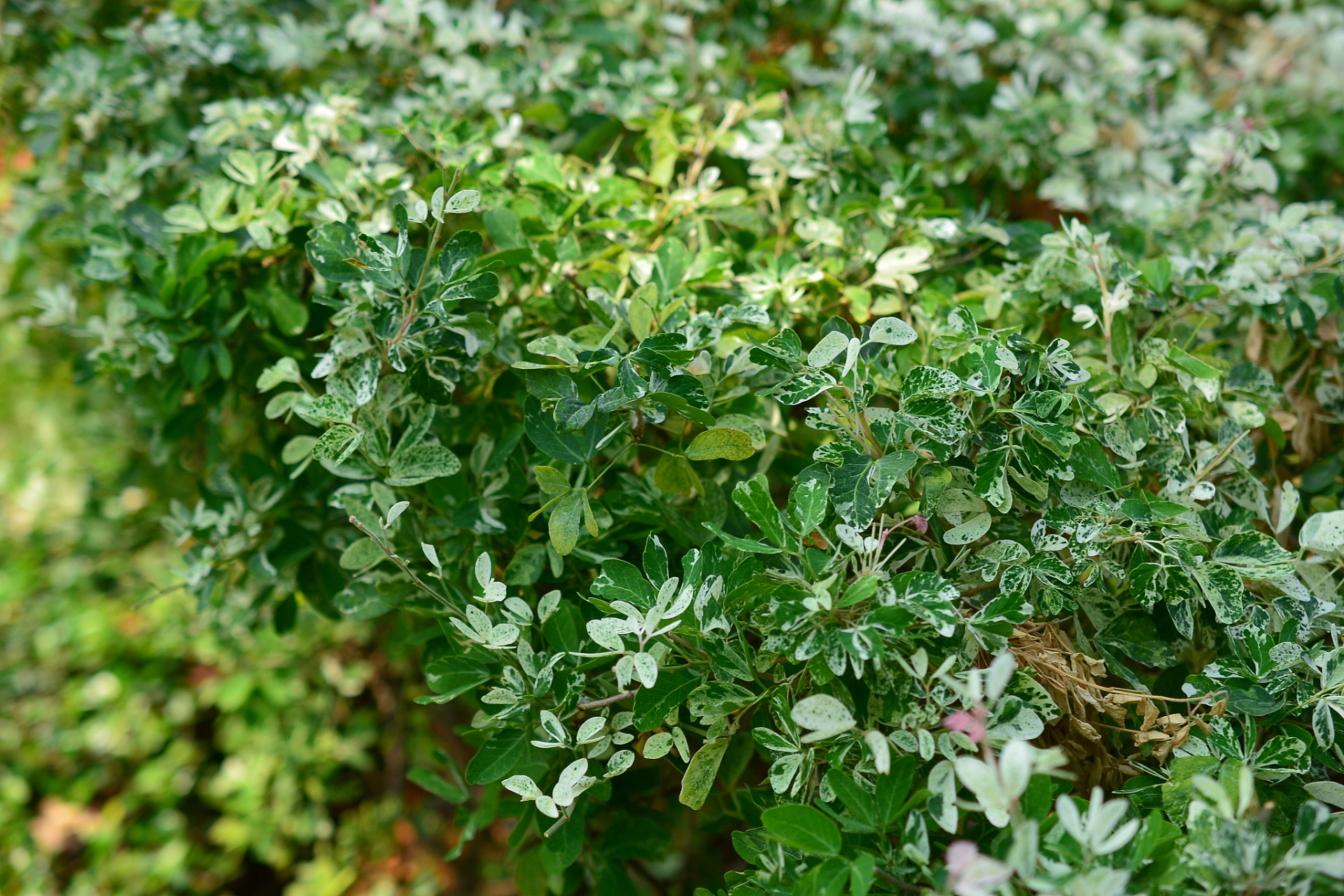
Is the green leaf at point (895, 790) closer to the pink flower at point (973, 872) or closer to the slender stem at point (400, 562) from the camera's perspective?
the pink flower at point (973, 872)

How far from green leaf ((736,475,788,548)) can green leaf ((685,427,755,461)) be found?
0.19 ft

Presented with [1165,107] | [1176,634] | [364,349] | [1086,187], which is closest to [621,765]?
[364,349]

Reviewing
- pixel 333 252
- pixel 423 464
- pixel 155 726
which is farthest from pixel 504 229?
pixel 155 726

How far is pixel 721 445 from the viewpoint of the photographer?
2.82 feet

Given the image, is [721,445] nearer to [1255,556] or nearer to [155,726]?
[1255,556]

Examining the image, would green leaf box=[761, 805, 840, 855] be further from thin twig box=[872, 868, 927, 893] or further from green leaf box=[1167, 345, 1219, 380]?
green leaf box=[1167, 345, 1219, 380]

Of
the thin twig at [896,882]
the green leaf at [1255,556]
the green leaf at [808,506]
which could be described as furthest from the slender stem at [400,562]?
the green leaf at [1255,556]

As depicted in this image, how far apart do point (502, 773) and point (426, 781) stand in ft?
1.07

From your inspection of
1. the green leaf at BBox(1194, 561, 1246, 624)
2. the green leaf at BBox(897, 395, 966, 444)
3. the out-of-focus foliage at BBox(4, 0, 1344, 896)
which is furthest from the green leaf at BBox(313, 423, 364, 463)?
the green leaf at BBox(1194, 561, 1246, 624)

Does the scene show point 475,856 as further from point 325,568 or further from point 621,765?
point 621,765

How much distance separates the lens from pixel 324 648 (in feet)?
7.89

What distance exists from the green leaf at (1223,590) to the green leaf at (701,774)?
1.72ft

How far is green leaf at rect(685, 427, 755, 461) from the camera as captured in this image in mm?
851

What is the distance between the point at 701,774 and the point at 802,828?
131 millimetres
